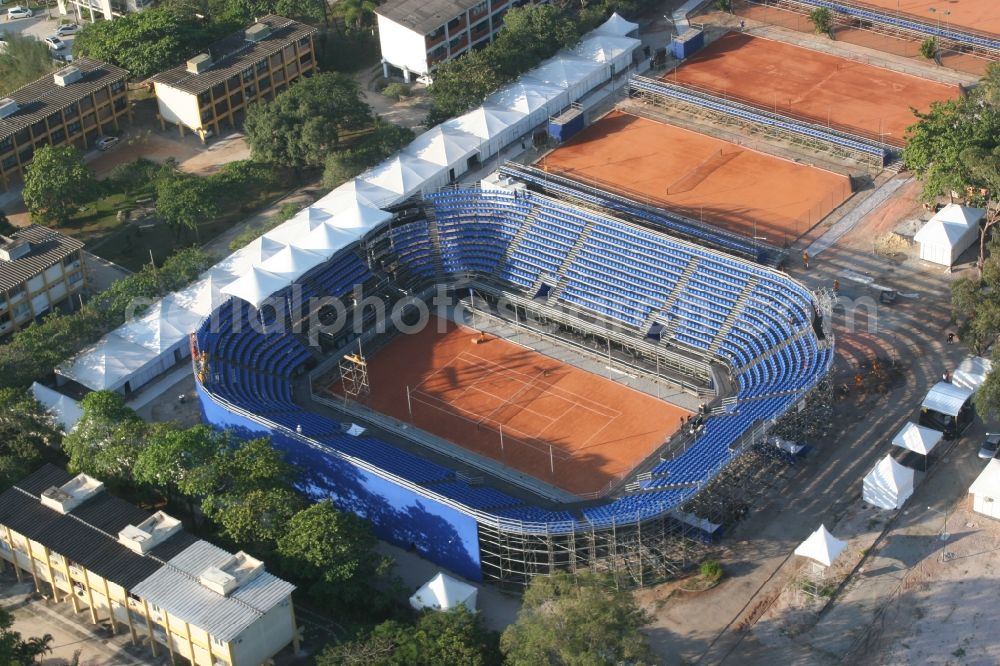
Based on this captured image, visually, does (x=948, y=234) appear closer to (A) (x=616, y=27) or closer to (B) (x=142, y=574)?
(A) (x=616, y=27)

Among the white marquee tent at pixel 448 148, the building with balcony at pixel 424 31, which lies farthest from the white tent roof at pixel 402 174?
the building with balcony at pixel 424 31

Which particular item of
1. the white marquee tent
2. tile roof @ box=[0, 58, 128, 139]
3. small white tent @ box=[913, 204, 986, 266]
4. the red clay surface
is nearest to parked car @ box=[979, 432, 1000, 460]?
the red clay surface

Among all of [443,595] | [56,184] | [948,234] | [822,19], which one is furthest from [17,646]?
[822,19]

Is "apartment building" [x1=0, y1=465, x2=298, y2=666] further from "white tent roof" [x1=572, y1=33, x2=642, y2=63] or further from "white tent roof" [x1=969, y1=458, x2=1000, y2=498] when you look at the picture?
"white tent roof" [x1=572, y1=33, x2=642, y2=63]

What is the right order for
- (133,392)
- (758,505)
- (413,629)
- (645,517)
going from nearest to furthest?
1. (413,629)
2. (645,517)
3. (758,505)
4. (133,392)

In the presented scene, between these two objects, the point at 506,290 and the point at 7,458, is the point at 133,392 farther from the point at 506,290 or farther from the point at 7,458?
the point at 506,290

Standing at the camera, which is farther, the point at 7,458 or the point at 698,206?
the point at 698,206

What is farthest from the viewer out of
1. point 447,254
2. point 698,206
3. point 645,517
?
point 698,206

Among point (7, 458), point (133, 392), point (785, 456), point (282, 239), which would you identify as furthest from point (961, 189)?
point (7, 458)
